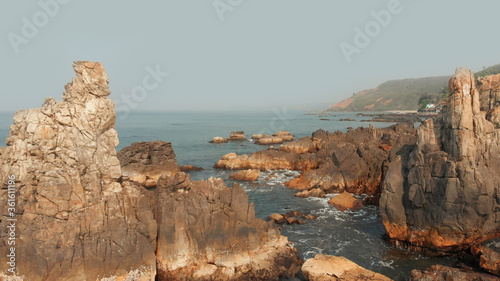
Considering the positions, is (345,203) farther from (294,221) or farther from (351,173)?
(294,221)

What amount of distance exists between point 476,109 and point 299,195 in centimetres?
1788

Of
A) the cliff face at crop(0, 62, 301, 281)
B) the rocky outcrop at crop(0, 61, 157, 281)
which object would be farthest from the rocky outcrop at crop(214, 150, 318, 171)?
the rocky outcrop at crop(0, 61, 157, 281)

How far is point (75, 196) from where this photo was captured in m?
15.0

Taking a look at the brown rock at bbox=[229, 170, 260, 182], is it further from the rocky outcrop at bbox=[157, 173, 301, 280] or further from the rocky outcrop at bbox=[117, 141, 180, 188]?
the rocky outcrop at bbox=[157, 173, 301, 280]

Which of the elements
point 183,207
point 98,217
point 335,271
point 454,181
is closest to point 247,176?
point 183,207

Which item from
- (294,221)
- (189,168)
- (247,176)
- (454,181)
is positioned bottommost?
(189,168)

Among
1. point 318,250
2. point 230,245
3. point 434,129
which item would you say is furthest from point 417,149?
point 230,245

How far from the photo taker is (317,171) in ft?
119

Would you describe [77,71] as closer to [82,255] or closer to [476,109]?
[82,255]

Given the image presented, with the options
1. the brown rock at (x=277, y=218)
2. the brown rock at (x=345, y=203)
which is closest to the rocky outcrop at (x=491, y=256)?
the brown rock at (x=345, y=203)

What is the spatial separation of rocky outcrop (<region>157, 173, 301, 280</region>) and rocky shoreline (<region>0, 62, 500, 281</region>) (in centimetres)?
5

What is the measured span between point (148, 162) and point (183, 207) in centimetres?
2718

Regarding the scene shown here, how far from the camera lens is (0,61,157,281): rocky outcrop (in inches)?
557

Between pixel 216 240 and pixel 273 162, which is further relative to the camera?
pixel 273 162
